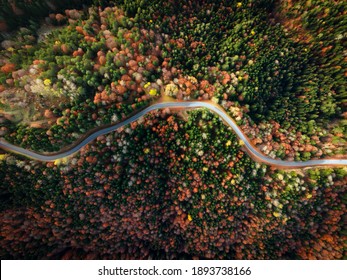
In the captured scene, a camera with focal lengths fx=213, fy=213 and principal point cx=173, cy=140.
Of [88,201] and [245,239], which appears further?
[245,239]

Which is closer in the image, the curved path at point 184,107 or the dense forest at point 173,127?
the dense forest at point 173,127

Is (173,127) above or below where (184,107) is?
below

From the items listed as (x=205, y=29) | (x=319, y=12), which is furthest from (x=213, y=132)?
(x=319, y=12)

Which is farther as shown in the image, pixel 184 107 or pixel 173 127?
pixel 184 107

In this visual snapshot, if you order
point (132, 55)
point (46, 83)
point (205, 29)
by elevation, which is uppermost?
point (205, 29)

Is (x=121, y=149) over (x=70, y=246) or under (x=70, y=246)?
over

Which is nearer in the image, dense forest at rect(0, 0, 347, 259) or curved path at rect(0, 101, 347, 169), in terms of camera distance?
dense forest at rect(0, 0, 347, 259)

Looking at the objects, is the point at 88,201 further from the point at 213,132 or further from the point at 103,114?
the point at 213,132

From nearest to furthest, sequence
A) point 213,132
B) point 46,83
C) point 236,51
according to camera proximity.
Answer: point 46,83 < point 213,132 < point 236,51
